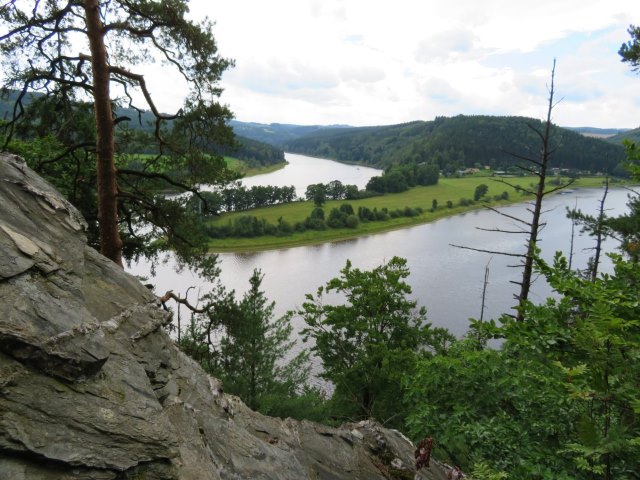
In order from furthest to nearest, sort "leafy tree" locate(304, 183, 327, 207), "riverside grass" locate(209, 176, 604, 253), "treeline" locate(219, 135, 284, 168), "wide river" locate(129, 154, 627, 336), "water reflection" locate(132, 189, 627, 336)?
"treeline" locate(219, 135, 284, 168) → "leafy tree" locate(304, 183, 327, 207) → "riverside grass" locate(209, 176, 604, 253) → "water reflection" locate(132, 189, 627, 336) → "wide river" locate(129, 154, 627, 336)

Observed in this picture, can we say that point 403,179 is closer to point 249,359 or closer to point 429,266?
point 429,266

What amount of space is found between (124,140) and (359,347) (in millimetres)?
11178

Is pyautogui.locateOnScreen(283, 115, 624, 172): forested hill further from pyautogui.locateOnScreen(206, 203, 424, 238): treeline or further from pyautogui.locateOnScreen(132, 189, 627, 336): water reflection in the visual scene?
pyautogui.locateOnScreen(206, 203, 424, 238): treeline

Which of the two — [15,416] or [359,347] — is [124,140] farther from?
[359,347]

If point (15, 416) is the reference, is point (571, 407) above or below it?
below

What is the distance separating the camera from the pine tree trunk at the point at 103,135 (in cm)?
756

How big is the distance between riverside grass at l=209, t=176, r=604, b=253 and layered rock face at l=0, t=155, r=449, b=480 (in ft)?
136

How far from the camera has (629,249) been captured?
1698cm

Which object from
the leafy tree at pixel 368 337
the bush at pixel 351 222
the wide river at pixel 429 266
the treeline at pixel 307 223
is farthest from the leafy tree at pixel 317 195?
the leafy tree at pixel 368 337

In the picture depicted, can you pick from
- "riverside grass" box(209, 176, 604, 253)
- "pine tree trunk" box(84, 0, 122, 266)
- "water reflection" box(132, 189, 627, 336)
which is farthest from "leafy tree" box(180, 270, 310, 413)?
"riverside grass" box(209, 176, 604, 253)

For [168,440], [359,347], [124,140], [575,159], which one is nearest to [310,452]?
[168,440]

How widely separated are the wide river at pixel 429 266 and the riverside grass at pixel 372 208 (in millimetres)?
2887

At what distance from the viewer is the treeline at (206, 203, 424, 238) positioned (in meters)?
64.3

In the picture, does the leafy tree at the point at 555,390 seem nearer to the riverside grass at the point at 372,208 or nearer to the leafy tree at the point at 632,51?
the leafy tree at the point at 632,51
